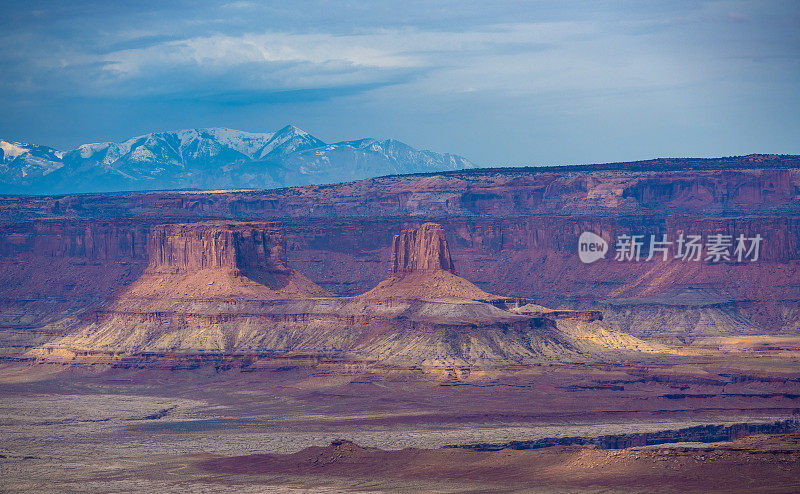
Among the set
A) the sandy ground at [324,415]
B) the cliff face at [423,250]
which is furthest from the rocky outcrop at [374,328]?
the sandy ground at [324,415]

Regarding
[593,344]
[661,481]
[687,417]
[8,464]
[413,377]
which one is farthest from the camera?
[593,344]

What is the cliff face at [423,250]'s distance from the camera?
19012 cm

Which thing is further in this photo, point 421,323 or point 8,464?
point 421,323

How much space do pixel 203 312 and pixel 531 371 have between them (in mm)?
41759

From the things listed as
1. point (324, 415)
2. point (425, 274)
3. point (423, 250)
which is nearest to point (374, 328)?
point (425, 274)

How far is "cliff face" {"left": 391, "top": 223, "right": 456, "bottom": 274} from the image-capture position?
19012 cm

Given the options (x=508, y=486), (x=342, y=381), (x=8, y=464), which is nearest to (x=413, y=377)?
(x=342, y=381)

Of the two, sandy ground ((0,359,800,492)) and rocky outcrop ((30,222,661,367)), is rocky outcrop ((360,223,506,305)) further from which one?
→ sandy ground ((0,359,800,492))

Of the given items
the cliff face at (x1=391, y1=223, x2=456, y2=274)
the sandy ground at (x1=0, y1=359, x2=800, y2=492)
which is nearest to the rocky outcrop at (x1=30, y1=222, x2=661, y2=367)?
the cliff face at (x1=391, y1=223, x2=456, y2=274)

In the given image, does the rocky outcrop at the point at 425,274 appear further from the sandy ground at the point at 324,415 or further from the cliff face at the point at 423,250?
the sandy ground at the point at 324,415

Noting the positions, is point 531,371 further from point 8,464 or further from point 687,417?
point 8,464

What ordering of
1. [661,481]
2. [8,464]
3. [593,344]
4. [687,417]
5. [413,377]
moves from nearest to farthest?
[661,481]
[8,464]
[687,417]
[413,377]
[593,344]

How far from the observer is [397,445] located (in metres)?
131

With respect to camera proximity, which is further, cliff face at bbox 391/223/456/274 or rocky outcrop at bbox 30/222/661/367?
cliff face at bbox 391/223/456/274
